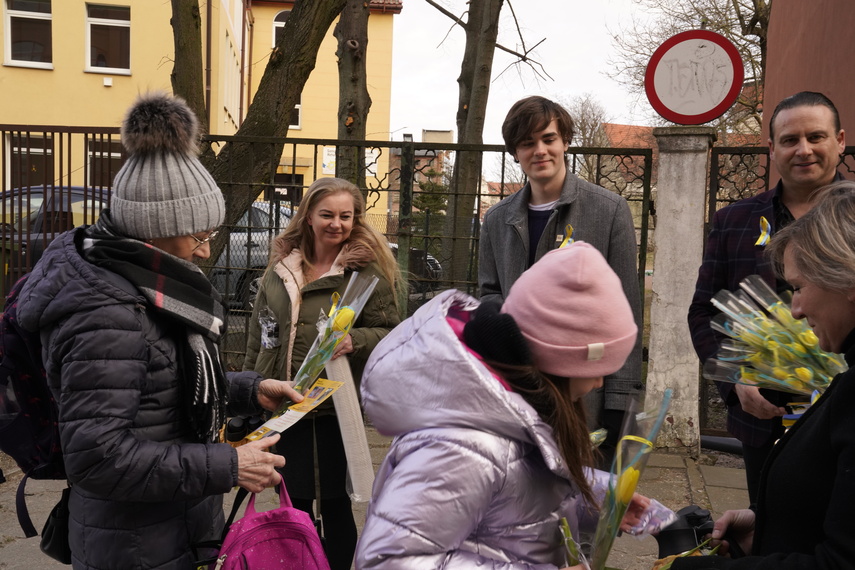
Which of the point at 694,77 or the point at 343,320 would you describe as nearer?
the point at 343,320

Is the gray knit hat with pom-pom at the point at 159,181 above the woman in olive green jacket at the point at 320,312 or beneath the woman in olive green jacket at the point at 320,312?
above

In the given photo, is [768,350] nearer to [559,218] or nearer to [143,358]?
[559,218]

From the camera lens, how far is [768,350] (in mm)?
2168

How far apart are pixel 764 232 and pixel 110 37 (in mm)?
20323

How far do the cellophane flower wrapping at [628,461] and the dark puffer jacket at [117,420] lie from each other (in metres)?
1.00

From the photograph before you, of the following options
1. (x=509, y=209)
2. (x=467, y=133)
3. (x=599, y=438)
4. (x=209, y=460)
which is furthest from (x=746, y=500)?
(x=467, y=133)

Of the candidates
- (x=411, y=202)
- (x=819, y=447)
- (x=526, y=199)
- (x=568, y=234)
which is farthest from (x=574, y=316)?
(x=411, y=202)

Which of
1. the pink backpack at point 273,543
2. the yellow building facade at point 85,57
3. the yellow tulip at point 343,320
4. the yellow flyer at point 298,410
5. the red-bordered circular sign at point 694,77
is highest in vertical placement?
the yellow building facade at point 85,57

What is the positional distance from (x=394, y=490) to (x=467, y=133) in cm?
936

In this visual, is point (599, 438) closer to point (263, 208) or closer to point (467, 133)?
point (263, 208)

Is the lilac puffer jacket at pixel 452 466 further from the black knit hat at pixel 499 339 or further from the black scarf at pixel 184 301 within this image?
the black scarf at pixel 184 301

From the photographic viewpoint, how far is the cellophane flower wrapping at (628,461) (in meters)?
1.57

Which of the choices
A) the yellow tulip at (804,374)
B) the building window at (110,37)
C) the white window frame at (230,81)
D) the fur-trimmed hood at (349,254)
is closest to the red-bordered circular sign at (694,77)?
the fur-trimmed hood at (349,254)

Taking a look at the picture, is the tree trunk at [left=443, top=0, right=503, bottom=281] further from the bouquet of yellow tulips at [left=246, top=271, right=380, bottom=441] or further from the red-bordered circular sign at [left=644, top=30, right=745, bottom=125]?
the bouquet of yellow tulips at [left=246, top=271, right=380, bottom=441]
